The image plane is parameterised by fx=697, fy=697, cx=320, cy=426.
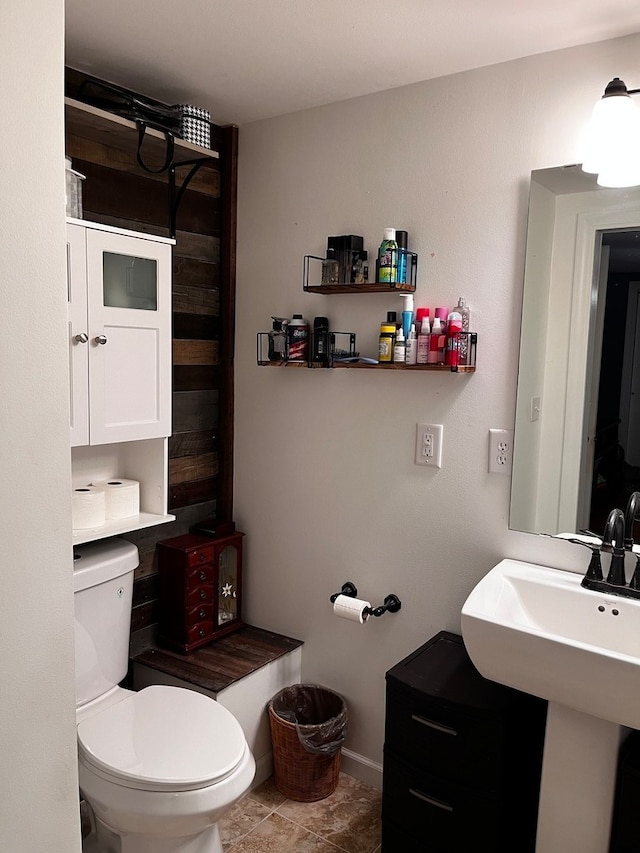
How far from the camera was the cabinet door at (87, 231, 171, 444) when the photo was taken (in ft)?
6.53

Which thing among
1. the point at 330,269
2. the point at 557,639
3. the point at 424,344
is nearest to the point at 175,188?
the point at 330,269

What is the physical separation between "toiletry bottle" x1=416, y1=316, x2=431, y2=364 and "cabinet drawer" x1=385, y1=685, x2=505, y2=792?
96 centimetres

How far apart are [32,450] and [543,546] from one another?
4.73 ft

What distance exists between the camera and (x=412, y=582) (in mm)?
2311

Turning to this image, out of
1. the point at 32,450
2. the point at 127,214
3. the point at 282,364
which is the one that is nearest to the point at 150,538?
the point at 282,364

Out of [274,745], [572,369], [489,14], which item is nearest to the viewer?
[489,14]

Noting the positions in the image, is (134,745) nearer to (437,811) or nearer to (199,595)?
(199,595)

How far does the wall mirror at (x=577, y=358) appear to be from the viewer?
74.4 inches

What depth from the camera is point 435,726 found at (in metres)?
1.87

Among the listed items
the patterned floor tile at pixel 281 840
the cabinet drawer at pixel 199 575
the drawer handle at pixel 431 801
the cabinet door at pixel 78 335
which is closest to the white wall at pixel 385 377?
the cabinet drawer at pixel 199 575

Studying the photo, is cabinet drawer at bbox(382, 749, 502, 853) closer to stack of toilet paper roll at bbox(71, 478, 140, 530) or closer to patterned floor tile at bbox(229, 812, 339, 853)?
patterned floor tile at bbox(229, 812, 339, 853)

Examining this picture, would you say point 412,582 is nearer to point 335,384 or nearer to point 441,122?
point 335,384

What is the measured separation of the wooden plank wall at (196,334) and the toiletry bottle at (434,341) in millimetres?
879

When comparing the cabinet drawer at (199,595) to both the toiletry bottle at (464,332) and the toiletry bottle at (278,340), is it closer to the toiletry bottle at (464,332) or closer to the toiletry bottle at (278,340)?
the toiletry bottle at (278,340)
